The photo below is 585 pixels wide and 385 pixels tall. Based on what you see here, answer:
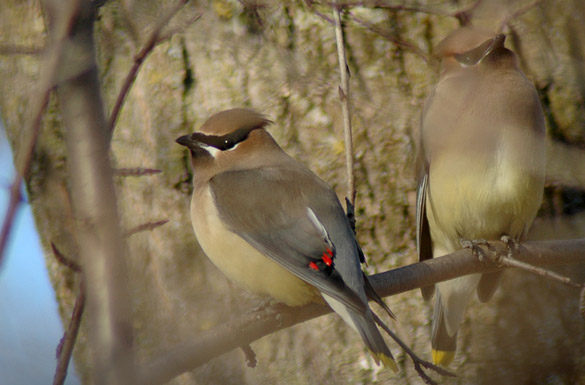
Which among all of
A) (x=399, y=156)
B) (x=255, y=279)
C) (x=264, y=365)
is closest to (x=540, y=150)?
(x=399, y=156)

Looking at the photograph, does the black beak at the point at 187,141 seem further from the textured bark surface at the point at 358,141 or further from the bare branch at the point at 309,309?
the bare branch at the point at 309,309

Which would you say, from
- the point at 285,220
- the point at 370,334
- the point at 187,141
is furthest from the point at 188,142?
the point at 370,334

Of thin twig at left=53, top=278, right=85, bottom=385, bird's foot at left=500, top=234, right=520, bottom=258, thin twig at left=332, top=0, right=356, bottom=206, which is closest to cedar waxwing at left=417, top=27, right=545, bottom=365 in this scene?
bird's foot at left=500, top=234, right=520, bottom=258

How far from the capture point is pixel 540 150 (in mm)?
2963

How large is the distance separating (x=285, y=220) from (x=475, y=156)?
930mm

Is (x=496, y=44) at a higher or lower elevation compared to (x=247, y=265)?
higher

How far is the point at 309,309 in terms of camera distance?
253cm

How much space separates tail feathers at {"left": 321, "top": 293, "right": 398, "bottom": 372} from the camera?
85.5 inches

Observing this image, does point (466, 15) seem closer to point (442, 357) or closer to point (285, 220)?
point (285, 220)

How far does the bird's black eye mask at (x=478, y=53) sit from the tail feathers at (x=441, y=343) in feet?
3.30

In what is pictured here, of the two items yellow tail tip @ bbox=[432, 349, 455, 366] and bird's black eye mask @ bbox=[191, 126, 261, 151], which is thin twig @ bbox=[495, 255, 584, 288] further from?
bird's black eye mask @ bbox=[191, 126, 261, 151]

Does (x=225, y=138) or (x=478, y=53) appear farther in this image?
(x=478, y=53)

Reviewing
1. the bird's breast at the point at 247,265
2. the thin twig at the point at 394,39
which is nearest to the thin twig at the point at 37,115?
the bird's breast at the point at 247,265

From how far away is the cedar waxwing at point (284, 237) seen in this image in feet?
7.43
